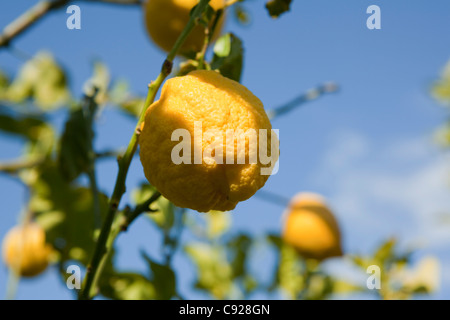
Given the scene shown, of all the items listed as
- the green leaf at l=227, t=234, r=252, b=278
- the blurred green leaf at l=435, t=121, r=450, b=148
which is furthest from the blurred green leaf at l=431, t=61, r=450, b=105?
the green leaf at l=227, t=234, r=252, b=278

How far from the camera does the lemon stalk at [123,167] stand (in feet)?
1.98

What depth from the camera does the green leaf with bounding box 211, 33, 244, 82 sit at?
2.42ft

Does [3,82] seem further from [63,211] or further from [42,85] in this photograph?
[63,211]

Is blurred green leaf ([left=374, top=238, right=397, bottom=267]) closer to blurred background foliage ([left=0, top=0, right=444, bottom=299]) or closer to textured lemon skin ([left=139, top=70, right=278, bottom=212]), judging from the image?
blurred background foliage ([left=0, top=0, right=444, bottom=299])

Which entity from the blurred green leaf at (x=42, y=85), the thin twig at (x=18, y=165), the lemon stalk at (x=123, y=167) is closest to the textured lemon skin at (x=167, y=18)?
the lemon stalk at (x=123, y=167)

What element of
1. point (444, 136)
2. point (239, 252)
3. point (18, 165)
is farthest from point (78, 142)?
point (444, 136)

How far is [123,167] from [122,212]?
0.51ft

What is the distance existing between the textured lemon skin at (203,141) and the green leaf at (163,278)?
0.41 meters

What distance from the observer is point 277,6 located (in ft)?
2.46

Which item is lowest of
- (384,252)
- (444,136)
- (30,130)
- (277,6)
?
(384,252)

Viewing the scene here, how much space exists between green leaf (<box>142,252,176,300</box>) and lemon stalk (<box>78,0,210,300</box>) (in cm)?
28

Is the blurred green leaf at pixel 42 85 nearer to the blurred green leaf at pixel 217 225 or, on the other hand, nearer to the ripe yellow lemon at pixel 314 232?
the blurred green leaf at pixel 217 225
